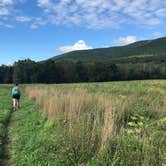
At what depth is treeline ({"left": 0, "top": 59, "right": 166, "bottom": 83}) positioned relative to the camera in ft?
313

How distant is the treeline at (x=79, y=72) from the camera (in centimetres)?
9531

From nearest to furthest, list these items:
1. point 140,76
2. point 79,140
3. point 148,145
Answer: point 148,145 → point 79,140 → point 140,76

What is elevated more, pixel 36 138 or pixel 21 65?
pixel 21 65

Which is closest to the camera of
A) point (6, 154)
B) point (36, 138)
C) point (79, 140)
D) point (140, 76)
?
point (79, 140)

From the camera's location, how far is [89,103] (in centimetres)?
1305

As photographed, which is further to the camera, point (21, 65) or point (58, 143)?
point (21, 65)

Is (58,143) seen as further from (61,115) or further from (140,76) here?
(140,76)

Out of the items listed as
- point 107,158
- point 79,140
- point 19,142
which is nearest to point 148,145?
point 107,158

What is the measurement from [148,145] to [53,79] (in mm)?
92047

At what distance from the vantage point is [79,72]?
98250 millimetres

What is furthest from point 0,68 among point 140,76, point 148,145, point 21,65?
point 148,145

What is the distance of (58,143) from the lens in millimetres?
8148

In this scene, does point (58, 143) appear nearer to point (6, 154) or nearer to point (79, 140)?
point (79, 140)

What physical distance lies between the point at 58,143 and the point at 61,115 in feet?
11.9
